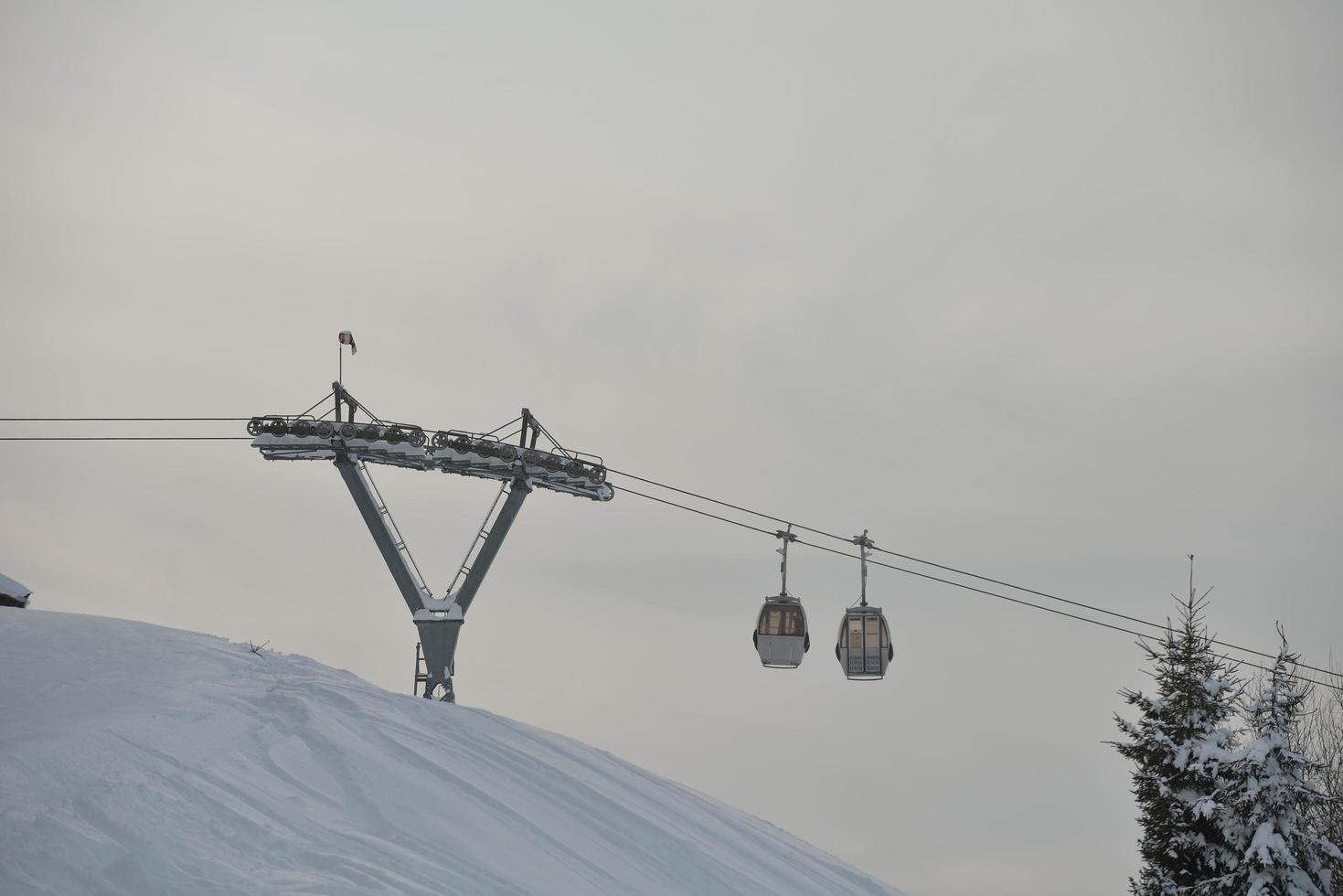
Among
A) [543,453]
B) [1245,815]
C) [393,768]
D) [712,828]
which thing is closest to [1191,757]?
[1245,815]

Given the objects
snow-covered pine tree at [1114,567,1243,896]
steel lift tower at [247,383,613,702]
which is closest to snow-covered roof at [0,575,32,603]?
steel lift tower at [247,383,613,702]

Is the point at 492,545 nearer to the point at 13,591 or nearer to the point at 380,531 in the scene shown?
the point at 380,531

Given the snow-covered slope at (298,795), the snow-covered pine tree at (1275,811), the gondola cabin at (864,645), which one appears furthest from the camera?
the gondola cabin at (864,645)

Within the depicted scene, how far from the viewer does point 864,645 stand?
2759 centimetres

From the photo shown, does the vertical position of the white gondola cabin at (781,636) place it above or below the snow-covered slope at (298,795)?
above

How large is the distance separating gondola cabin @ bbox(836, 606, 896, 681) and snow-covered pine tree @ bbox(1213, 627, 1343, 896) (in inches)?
254

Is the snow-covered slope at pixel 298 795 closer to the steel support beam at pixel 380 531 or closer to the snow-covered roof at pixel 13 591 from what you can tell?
the steel support beam at pixel 380 531

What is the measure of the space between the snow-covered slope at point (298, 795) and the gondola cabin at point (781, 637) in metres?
3.40

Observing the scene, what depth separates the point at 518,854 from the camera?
700 inches

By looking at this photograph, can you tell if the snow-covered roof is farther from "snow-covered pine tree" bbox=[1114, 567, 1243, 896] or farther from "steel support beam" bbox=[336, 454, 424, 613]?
"snow-covered pine tree" bbox=[1114, 567, 1243, 896]

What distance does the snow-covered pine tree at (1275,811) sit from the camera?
2394 cm

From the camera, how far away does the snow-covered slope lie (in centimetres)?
1470

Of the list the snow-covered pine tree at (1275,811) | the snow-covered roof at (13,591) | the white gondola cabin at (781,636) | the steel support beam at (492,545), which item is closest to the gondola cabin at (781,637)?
the white gondola cabin at (781,636)

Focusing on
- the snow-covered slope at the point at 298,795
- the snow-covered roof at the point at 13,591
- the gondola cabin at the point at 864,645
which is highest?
the snow-covered roof at the point at 13,591
